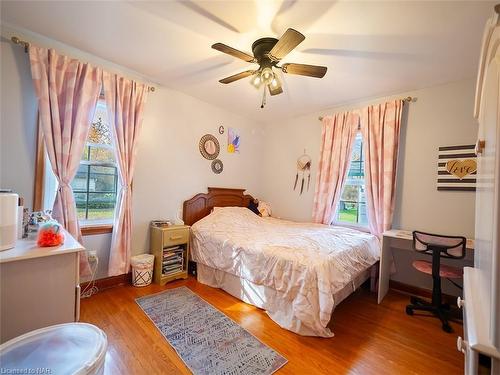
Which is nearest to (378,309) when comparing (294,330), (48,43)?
(294,330)

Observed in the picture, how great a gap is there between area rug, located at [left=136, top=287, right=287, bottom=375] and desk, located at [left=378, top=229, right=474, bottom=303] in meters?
1.65

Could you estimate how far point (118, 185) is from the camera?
255 centimetres

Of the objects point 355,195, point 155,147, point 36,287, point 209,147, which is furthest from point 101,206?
point 355,195

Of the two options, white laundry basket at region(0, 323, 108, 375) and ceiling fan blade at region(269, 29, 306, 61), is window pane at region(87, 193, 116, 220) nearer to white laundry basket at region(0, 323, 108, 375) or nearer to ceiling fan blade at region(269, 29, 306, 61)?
white laundry basket at region(0, 323, 108, 375)

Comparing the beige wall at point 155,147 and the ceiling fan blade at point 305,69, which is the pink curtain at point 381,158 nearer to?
the ceiling fan blade at point 305,69

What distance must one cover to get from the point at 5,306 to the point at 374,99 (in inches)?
159

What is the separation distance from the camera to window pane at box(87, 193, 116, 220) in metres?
2.50

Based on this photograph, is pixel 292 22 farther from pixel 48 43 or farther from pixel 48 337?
pixel 48 337

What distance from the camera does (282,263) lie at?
1.91m

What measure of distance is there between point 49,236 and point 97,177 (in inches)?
56.8

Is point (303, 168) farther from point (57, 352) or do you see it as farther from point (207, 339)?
point (57, 352)

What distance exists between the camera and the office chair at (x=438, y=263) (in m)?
2.03

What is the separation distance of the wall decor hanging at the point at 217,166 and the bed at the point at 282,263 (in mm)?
529

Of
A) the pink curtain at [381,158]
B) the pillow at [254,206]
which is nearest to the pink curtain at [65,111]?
the pillow at [254,206]
